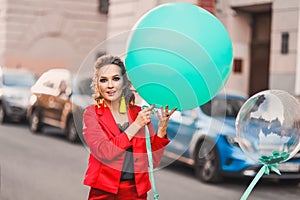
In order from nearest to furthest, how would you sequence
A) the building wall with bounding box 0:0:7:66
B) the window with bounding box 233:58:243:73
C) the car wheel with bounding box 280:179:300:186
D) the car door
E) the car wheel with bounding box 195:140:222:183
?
the car door → the car wheel with bounding box 195:140:222:183 → the car wheel with bounding box 280:179:300:186 → the window with bounding box 233:58:243:73 → the building wall with bounding box 0:0:7:66

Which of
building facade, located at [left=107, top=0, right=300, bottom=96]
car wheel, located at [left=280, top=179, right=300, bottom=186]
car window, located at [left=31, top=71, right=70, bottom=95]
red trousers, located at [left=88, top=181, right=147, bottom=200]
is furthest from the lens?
building facade, located at [left=107, top=0, right=300, bottom=96]

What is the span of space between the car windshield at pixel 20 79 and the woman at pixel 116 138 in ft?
39.8

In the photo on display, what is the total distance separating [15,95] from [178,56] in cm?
1266

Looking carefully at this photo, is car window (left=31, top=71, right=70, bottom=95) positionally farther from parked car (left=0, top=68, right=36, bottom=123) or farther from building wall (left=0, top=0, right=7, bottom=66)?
building wall (left=0, top=0, right=7, bottom=66)

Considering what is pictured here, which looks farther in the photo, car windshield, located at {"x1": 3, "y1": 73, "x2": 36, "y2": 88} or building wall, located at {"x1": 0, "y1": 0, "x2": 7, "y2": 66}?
building wall, located at {"x1": 0, "y1": 0, "x2": 7, "y2": 66}

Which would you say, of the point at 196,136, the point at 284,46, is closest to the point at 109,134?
the point at 196,136

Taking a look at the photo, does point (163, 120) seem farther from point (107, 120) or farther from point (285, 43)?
point (285, 43)

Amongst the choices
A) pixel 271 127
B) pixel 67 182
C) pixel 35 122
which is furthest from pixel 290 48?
pixel 271 127

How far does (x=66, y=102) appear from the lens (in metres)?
11.5

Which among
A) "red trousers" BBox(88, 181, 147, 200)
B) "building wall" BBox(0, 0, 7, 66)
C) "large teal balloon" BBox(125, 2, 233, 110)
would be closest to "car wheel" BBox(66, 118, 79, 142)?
"red trousers" BBox(88, 181, 147, 200)

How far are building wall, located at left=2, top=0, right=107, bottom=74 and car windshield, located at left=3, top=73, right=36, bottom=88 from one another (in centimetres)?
726

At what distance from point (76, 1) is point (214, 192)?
58.7 feet

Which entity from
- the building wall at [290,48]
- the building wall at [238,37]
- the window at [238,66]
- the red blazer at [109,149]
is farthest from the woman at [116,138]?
the window at [238,66]

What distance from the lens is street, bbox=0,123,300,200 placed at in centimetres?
664
